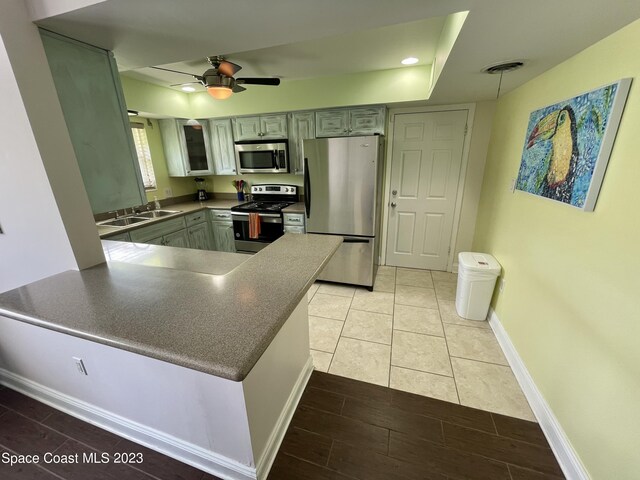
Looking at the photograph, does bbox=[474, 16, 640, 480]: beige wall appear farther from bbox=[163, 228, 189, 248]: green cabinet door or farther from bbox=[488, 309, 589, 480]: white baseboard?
bbox=[163, 228, 189, 248]: green cabinet door

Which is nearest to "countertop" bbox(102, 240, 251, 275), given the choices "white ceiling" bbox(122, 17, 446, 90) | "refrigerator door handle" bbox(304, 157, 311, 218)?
"refrigerator door handle" bbox(304, 157, 311, 218)

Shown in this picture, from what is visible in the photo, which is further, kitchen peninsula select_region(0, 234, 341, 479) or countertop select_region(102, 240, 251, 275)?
countertop select_region(102, 240, 251, 275)

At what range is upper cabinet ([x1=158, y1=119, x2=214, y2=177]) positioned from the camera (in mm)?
3646

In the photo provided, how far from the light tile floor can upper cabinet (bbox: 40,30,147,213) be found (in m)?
1.81

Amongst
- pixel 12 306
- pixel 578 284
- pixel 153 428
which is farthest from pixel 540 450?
pixel 12 306

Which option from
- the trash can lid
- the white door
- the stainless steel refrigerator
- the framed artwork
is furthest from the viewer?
the white door

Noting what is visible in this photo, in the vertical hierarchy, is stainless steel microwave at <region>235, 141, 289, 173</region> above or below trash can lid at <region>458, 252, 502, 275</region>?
above

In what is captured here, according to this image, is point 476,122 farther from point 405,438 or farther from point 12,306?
point 12,306

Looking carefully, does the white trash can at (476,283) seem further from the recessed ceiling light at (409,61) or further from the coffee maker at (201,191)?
the coffee maker at (201,191)

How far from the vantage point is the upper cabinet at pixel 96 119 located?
4.15 ft

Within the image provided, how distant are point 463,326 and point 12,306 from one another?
3035mm

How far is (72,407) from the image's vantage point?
157 centimetres

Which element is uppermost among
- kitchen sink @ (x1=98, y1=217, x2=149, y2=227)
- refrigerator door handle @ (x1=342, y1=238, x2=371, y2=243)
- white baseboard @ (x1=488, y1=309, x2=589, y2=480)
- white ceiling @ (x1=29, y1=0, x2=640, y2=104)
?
white ceiling @ (x1=29, y1=0, x2=640, y2=104)

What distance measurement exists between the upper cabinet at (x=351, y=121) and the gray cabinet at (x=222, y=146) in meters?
1.31
